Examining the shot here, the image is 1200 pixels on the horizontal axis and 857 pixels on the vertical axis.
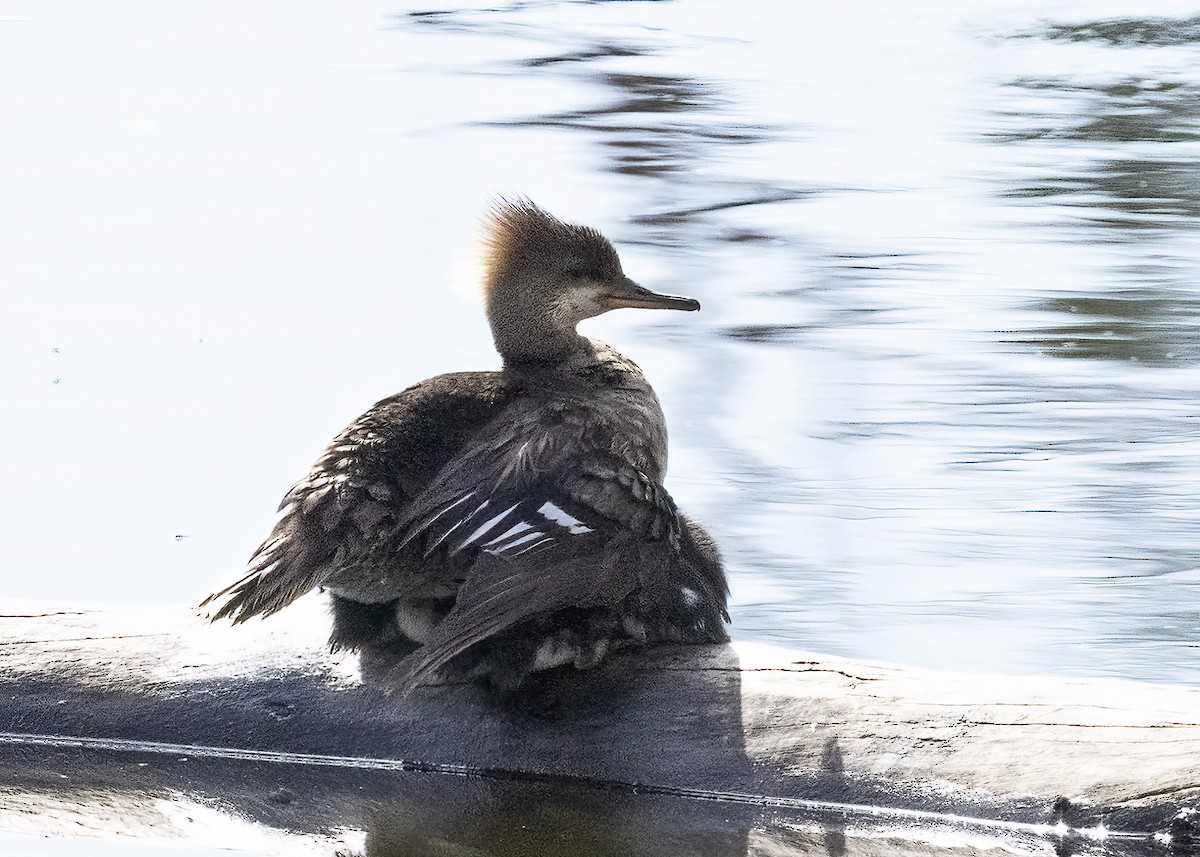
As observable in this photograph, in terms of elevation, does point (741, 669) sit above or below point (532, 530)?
below

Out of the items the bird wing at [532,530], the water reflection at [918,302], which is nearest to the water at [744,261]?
the water reflection at [918,302]

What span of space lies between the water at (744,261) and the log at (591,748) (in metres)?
0.92

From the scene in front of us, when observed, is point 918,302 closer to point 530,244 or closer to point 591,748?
point 530,244

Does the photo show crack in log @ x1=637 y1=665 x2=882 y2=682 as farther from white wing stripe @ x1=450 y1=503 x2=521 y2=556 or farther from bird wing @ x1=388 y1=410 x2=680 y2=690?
white wing stripe @ x1=450 y1=503 x2=521 y2=556

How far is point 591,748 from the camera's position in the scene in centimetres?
316

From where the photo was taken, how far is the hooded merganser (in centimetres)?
318

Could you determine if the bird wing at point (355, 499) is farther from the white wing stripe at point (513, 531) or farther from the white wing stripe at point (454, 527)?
the white wing stripe at point (513, 531)

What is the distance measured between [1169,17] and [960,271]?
4.30 m

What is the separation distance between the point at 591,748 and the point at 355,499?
633 mm

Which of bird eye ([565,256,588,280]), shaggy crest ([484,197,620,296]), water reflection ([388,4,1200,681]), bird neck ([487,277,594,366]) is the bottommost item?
water reflection ([388,4,1200,681])

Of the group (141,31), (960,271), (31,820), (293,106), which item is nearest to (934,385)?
(960,271)

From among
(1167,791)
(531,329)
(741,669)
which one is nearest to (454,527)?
(741,669)

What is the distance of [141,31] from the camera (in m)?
10.3

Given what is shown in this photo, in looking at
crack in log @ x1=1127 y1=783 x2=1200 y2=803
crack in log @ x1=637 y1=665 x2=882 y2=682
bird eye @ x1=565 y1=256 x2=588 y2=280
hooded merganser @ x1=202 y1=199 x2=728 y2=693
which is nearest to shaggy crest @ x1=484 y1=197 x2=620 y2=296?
bird eye @ x1=565 y1=256 x2=588 y2=280
